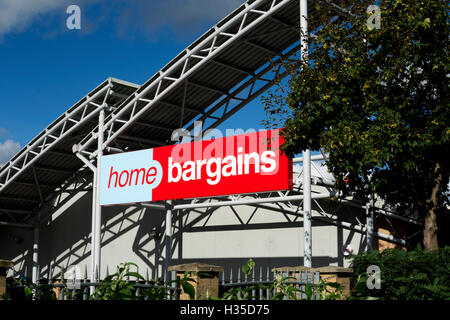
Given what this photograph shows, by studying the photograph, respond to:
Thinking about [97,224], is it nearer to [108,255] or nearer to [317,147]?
[108,255]

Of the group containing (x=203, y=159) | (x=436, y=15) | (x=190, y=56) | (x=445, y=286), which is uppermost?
(x=190, y=56)

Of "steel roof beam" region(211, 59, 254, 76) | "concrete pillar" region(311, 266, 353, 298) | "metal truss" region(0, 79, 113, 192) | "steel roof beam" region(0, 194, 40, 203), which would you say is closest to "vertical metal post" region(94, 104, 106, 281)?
"metal truss" region(0, 79, 113, 192)

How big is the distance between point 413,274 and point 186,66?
1388cm

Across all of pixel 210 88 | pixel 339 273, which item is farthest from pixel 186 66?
pixel 339 273

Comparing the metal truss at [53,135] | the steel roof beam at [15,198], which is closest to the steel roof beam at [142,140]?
the metal truss at [53,135]

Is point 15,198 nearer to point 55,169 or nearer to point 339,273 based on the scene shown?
point 55,169

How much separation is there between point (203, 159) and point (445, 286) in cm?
1194

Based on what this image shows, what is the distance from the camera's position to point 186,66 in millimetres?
23094

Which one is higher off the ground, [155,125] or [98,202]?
[155,125]

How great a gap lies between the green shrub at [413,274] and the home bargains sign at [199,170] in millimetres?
7036
